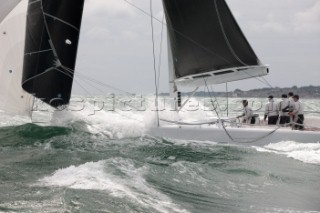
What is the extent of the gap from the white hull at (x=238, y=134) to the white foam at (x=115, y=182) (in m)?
4.14

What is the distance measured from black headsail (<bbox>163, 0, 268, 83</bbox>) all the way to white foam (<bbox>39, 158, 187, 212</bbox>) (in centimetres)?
517

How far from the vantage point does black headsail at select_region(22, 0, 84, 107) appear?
1416 cm

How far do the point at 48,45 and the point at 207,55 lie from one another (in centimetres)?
468

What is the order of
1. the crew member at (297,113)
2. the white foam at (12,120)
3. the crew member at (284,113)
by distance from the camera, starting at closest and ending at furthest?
the crew member at (297,113) < the crew member at (284,113) < the white foam at (12,120)

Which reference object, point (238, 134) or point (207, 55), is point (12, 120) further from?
point (238, 134)

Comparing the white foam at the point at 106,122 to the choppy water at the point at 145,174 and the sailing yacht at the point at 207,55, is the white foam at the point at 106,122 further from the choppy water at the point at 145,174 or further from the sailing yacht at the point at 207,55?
the sailing yacht at the point at 207,55

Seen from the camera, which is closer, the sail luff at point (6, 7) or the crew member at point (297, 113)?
the crew member at point (297, 113)

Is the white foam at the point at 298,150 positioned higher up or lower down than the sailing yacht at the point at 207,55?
lower down

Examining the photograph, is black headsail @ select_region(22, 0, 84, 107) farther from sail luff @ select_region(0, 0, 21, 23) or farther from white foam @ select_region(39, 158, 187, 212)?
white foam @ select_region(39, 158, 187, 212)

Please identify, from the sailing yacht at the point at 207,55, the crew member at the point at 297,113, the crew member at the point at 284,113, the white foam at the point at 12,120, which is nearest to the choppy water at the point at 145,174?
the sailing yacht at the point at 207,55

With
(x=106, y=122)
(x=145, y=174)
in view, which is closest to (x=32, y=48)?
(x=106, y=122)

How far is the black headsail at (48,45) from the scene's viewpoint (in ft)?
46.5

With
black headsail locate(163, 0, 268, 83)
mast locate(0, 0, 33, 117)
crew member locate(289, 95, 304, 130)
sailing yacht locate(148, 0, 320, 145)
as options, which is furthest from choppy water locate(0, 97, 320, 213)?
black headsail locate(163, 0, 268, 83)

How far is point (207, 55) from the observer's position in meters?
13.6
